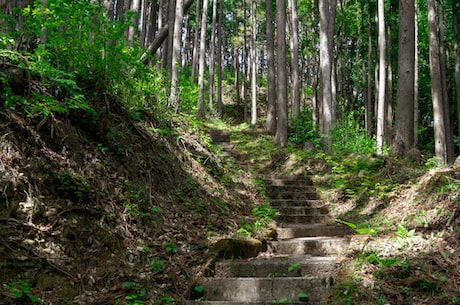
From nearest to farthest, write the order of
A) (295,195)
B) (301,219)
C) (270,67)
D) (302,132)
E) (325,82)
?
(301,219), (295,195), (325,82), (302,132), (270,67)

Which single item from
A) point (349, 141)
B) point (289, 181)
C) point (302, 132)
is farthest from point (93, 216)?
point (302, 132)

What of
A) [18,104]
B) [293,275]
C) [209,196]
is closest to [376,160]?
[209,196]

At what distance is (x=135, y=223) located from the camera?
4.82 metres

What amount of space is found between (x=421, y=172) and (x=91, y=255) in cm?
604

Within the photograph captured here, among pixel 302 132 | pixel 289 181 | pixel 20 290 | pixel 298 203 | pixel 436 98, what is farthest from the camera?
pixel 302 132

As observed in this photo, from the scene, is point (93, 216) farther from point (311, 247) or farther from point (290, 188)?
point (290, 188)

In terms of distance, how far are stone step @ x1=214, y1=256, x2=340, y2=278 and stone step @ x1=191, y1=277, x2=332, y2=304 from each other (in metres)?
0.34

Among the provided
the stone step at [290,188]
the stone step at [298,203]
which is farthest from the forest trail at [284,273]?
the stone step at [290,188]

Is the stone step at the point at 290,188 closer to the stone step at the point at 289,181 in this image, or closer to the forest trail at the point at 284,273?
the stone step at the point at 289,181

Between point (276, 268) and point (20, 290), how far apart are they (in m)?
2.76

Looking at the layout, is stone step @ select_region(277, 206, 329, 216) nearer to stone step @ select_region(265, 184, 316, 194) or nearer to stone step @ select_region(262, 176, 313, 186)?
stone step @ select_region(265, 184, 316, 194)

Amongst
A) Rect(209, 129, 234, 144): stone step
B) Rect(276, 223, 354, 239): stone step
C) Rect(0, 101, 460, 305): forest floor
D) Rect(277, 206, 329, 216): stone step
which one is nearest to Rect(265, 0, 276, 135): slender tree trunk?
Rect(209, 129, 234, 144): stone step

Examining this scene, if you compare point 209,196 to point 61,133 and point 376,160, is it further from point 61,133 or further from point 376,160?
point 376,160

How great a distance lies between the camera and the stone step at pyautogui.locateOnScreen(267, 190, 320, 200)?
345 inches
